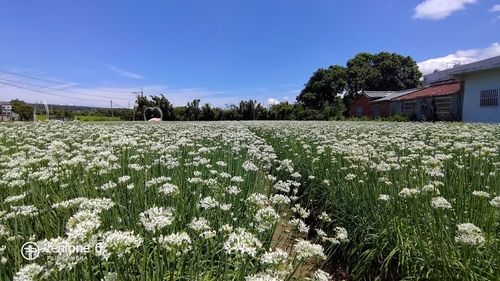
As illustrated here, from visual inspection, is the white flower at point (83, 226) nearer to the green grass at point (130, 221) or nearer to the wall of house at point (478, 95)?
the green grass at point (130, 221)

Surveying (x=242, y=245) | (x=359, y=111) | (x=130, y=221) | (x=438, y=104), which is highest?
(x=438, y=104)

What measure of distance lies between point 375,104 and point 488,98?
84.1 ft

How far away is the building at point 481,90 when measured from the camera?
23.5 metres

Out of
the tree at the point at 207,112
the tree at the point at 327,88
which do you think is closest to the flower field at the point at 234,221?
the tree at the point at 207,112

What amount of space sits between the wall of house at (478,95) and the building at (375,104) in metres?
17.1

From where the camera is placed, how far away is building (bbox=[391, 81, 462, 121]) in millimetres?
29541

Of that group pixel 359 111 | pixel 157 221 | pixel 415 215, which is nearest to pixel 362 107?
pixel 359 111

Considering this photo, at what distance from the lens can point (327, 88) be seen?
61688 millimetres

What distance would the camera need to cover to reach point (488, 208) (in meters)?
3.54

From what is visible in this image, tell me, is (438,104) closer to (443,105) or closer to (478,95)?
(443,105)

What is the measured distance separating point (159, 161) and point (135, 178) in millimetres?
586

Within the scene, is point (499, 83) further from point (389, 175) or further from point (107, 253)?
point (107, 253)

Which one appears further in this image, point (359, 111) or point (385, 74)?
point (385, 74)

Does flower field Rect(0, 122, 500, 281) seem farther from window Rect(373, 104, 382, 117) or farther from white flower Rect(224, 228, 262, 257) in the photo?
window Rect(373, 104, 382, 117)
